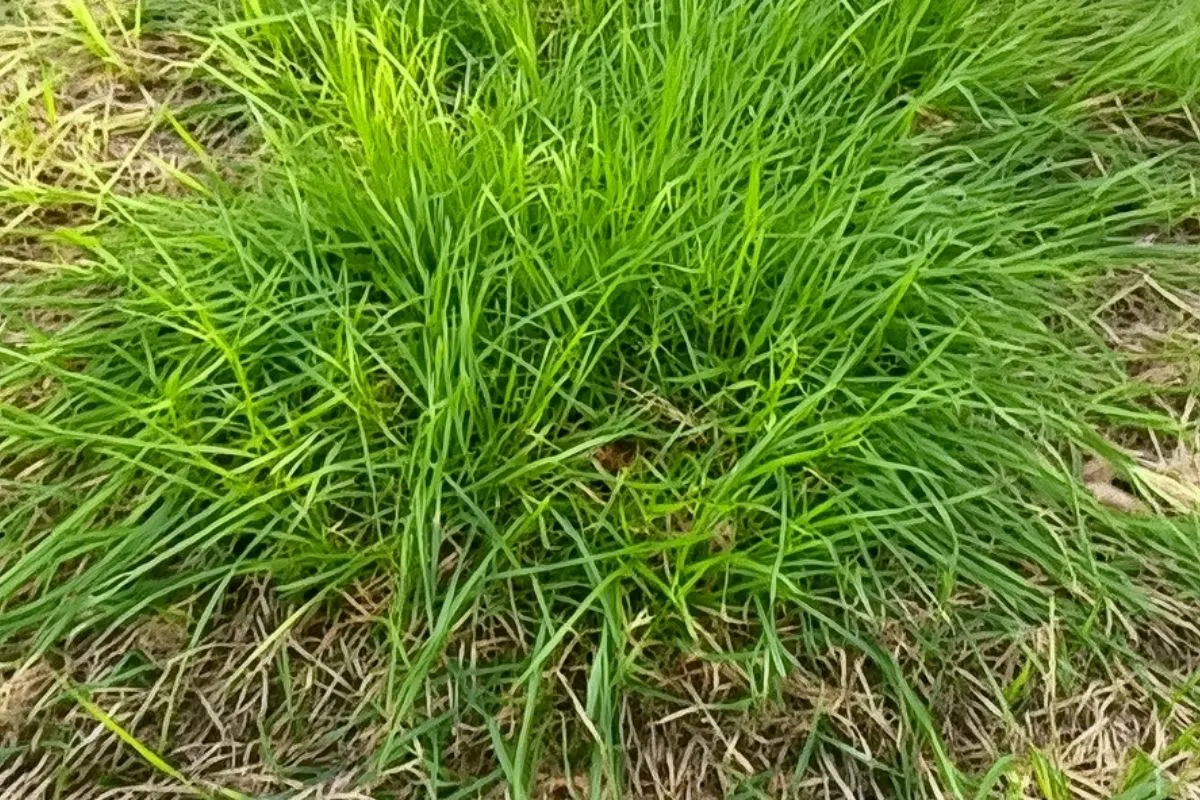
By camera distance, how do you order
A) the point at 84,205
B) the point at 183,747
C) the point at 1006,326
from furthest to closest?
the point at 84,205
the point at 1006,326
the point at 183,747

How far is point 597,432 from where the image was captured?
135cm

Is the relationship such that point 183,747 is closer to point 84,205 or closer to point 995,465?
point 84,205

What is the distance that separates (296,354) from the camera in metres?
1.39

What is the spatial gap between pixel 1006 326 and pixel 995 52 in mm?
474

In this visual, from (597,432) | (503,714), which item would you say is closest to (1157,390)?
(597,432)

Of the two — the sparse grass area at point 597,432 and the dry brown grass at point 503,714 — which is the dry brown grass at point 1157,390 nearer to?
the sparse grass area at point 597,432

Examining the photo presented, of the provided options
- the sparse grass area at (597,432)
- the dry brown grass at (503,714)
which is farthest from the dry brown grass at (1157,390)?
the dry brown grass at (503,714)

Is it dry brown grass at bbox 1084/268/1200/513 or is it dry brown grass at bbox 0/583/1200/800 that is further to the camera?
dry brown grass at bbox 1084/268/1200/513

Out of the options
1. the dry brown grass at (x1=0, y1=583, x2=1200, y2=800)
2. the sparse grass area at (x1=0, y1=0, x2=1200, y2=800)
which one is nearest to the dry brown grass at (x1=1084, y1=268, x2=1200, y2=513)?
the sparse grass area at (x1=0, y1=0, x2=1200, y2=800)

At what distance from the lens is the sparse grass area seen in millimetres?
1229

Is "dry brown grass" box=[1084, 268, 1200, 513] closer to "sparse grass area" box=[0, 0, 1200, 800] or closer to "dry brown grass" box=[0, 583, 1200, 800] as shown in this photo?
"sparse grass area" box=[0, 0, 1200, 800]

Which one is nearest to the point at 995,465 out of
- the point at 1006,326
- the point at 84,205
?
the point at 1006,326

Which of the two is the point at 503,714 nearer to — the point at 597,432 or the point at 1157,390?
the point at 597,432

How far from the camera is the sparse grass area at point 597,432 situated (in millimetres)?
1229
